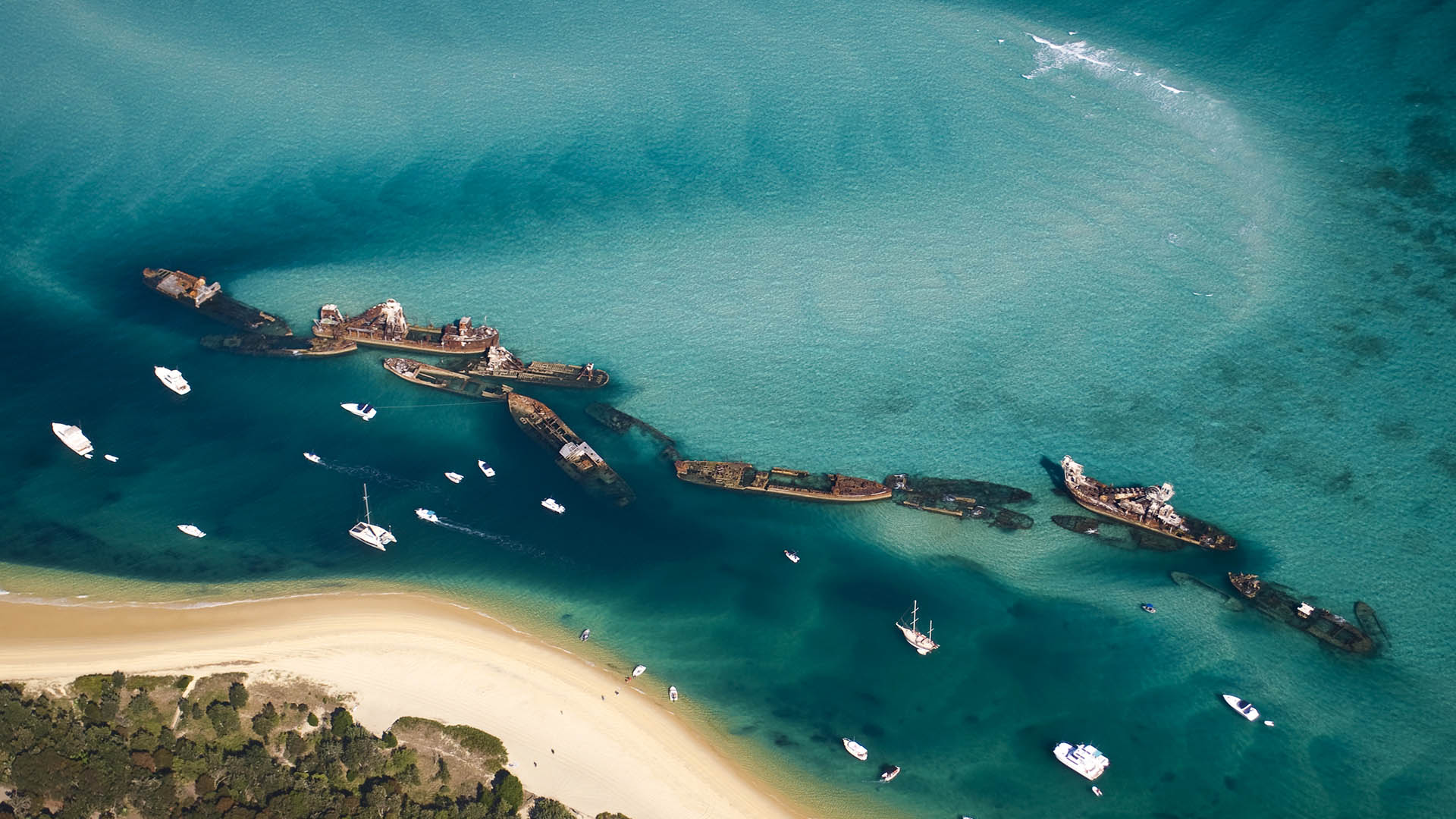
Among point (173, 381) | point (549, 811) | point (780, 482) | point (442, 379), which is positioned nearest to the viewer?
point (549, 811)

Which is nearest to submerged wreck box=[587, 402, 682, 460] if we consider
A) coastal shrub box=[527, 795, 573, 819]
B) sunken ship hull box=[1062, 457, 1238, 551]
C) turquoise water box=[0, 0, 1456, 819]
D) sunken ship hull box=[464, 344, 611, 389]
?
turquoise water box=[0, 0, 1456, 819]

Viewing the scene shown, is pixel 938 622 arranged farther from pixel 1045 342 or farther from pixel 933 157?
pixel 933 157

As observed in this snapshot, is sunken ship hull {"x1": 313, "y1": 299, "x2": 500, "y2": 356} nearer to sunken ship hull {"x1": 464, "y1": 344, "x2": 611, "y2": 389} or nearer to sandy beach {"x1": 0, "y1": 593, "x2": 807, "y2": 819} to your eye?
sunken ship hull {"x1": 464, "y1": 344, "x2": 611, "y2": 389}

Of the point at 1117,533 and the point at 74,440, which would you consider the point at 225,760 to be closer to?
the point at 74,440

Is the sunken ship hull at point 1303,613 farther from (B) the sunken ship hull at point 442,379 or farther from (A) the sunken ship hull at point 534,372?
(B) the sunken ship hull at point 442,379

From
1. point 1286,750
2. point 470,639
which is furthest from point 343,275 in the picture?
point 1286,750

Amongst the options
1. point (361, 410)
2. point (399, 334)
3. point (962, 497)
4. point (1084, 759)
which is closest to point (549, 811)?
point (1084, 759)

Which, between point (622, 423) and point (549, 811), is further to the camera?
point (622, 423)
